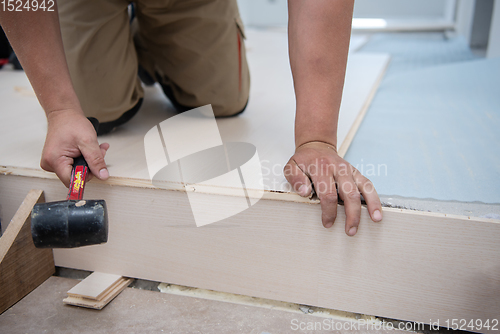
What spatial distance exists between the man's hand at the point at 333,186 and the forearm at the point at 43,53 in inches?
18.8

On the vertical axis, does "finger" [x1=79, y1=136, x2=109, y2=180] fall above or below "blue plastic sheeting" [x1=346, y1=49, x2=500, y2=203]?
above

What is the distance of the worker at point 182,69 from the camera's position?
0.71m

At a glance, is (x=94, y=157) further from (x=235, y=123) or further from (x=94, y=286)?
(x=235, y=123)

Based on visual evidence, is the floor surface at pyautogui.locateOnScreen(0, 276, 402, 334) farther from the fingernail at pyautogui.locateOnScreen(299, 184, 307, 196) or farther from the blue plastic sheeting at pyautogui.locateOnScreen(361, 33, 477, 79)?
the blue plastic sheeting at pyautogui.locateOnScreen(361, 33, 477, 79)

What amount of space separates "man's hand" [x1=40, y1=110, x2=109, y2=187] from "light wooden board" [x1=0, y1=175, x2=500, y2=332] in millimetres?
70

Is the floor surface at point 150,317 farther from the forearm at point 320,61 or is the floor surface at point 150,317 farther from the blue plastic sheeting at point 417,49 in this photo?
the blue plastic sheeting at point 417,49

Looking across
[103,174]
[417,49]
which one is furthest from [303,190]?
[417,49]

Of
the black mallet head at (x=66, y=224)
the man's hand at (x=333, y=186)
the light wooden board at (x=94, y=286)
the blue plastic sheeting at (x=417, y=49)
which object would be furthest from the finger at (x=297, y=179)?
the blue plastic sheeting at (x=417, y=49)

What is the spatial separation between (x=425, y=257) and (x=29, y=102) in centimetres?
137

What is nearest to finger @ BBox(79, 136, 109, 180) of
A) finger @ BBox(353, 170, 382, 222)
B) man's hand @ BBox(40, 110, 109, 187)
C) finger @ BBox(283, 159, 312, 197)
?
man's hand @ BBox(40, 110, 109, 187)

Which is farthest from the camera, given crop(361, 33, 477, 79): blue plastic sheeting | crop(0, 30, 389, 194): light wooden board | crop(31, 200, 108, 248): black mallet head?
crop(361, 33, 477, 79): blue plastic sheeting

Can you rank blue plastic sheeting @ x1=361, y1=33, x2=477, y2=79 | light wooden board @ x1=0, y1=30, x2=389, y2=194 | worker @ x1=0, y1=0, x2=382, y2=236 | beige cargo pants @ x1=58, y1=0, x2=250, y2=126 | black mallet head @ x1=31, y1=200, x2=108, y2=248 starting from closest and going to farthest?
black mallet head @ x1=31, y1=200, x2=108, y2=248
worker @ x1=0, y1=0, x2=382, y2=236
light wooden board @ x1=0, y1=30, x2=389, y2=194
beige cargo pants @ x1=58, y1=0, x2=250, y2=126
blue plastic sheeting @ x1=361, y1=33, x2=477, y2=79

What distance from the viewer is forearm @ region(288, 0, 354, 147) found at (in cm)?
73

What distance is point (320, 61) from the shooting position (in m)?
0.74
